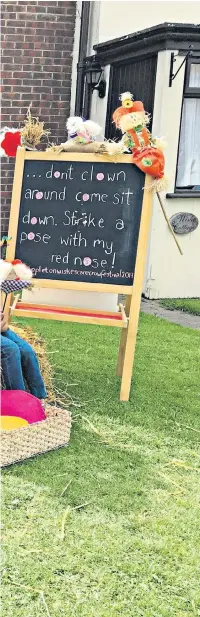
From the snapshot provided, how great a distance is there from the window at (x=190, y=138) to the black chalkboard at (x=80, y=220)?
4274 millimetres

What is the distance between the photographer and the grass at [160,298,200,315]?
25.9 ft

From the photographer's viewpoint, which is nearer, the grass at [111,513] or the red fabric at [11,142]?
the grass at [111,513]

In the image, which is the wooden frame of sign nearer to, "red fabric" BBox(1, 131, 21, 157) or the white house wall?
"red fabric" BBox(1, 131, 21, 157)

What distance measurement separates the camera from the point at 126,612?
240 centimetres

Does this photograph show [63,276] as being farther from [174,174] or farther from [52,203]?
[174,174]

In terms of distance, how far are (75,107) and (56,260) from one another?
6.04 meters

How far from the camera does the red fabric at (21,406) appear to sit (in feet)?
11.6

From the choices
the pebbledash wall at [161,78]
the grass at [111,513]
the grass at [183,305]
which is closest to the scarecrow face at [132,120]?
the grass at [111,513]

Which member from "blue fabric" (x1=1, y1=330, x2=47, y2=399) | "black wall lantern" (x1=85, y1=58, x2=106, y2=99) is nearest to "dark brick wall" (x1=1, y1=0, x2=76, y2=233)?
"black wall lantern" (x1=85, y1=58, x2=106, y2=99)

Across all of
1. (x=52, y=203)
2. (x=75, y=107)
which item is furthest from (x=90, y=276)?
(x=75, y=107)

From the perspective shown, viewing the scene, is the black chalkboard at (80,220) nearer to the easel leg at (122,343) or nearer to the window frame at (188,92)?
the easel leg at (122,343)

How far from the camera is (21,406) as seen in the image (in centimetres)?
355

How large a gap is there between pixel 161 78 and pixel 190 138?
82 centimetres

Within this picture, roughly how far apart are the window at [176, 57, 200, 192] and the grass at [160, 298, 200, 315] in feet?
4.20
